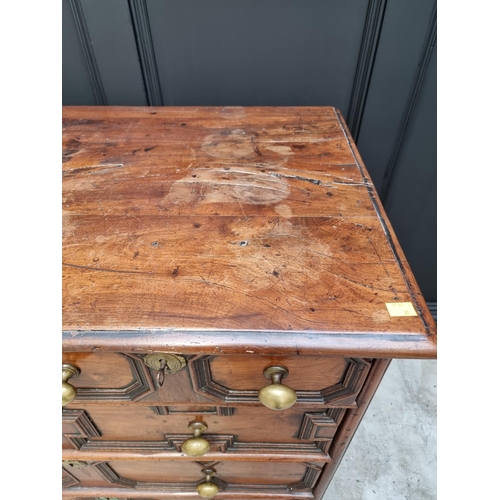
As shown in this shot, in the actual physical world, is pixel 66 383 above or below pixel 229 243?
below

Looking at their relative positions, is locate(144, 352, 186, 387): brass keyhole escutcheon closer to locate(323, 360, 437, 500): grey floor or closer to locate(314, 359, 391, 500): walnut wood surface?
locate(314, 359, 391, 500): walnut wood surface

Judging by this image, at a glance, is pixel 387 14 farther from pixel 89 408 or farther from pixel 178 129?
pixel 89 408

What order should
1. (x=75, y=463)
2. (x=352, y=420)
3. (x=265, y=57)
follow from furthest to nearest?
(x=265, y=57) < (x=75, y=463) < (x=352, y=420)

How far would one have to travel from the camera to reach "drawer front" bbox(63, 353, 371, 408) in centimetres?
48

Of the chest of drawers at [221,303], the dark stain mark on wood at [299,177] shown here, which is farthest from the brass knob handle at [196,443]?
the dark stain mark on wood at [299,177]

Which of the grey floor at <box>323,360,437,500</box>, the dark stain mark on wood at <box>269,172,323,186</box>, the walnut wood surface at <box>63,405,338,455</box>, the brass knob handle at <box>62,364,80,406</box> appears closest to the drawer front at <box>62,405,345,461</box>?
the walnut wood surface at <box>63,405,338,455</box>

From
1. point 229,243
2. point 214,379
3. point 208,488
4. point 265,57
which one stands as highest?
point 265,57

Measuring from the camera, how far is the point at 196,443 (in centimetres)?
59

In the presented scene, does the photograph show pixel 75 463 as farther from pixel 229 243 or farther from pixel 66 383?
pixel 229 243

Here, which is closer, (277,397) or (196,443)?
(277,397)

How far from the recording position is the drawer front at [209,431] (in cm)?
58

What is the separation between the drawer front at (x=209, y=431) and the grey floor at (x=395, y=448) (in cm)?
50

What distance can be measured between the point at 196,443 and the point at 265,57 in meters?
0.81

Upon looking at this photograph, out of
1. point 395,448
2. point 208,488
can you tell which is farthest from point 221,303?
point 395,448
